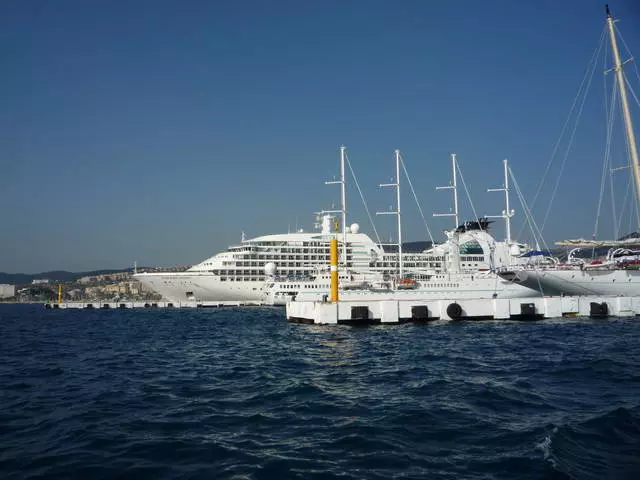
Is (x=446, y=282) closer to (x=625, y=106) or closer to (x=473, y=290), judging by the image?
(x=473, y=290)

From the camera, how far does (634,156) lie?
43156 millimetres

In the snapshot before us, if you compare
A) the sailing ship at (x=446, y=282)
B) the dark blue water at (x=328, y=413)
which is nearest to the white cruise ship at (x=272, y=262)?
the sailing ship at (x=446, y=282)

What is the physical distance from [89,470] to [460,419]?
7505mm

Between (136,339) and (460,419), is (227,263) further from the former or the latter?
(460,419)

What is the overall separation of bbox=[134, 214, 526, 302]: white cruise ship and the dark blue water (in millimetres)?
63137

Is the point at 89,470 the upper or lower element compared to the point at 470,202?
lower

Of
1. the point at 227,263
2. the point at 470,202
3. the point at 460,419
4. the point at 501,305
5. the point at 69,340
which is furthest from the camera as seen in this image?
the point at 227,263

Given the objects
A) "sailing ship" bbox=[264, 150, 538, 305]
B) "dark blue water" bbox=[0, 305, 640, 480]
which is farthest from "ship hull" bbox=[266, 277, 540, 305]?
"dark blue water" bbox=[0, 305, 640, 480]

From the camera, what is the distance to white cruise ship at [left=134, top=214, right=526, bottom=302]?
283 ft

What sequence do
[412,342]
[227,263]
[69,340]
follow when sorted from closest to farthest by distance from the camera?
[412,342] < [69,340] < [227,263]

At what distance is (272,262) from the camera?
88250mm

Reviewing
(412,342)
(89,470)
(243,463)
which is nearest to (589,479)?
(243,463)

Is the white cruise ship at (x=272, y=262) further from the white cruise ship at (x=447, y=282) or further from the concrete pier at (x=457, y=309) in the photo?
the concrete pier at (x=457, y=309)

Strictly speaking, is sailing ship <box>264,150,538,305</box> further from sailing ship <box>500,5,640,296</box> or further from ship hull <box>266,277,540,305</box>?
sailing ship <box>500,5,640,296</box>
